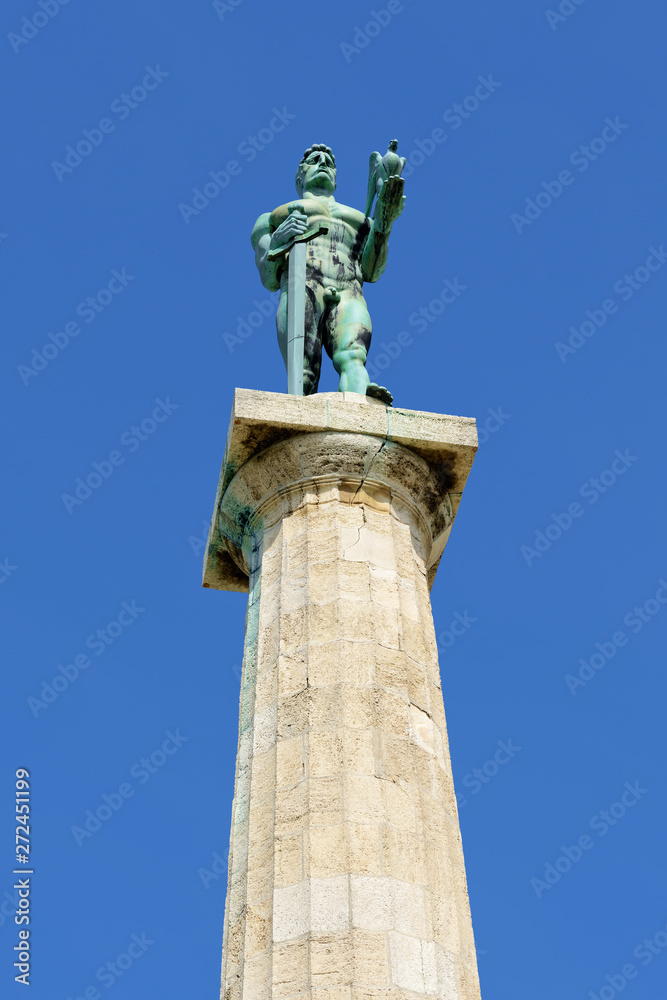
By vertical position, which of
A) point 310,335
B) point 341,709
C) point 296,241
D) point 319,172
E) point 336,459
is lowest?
point 341,709

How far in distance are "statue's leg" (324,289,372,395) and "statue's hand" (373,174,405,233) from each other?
840mm

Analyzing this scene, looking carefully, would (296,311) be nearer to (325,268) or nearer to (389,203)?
(325,268)

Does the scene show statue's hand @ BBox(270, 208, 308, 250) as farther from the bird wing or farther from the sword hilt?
the bird wing

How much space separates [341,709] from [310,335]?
16.2ft

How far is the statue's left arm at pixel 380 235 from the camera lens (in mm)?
13789

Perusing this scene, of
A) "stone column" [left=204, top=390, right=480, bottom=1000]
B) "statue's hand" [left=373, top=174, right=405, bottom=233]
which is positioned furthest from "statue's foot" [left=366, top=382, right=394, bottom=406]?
"statue's hand" [left=373, top=174, right=405, bottom=233]

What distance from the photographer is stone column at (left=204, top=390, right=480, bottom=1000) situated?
8.37m

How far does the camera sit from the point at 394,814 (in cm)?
895

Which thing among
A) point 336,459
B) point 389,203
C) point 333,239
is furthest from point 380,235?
point 336,459

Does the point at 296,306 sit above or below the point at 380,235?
below

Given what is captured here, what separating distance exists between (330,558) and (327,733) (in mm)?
1651

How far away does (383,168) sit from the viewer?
13.6 metres

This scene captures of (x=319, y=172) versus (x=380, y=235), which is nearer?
(x=380, y=235)

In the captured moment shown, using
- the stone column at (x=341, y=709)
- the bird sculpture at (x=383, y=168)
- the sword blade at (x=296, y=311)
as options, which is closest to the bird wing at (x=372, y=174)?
the bird sculpture at (x=383, y=168)
